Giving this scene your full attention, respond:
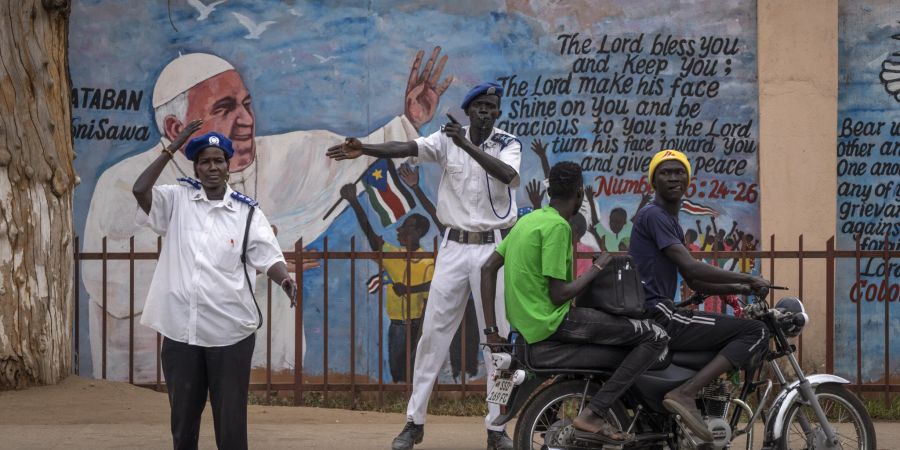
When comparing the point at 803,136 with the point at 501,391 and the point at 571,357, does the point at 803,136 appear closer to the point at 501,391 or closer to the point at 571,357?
the point at 571,357

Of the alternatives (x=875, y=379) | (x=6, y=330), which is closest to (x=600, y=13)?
(x=875, y=379)

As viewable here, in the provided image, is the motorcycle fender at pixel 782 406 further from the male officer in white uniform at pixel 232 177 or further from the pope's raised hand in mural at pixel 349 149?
the male officer in white uniform at pixel 232 177

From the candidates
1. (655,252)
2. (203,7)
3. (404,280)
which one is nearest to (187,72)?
(203,7)

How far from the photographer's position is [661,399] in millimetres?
5840

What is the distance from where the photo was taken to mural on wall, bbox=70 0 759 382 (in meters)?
10.1

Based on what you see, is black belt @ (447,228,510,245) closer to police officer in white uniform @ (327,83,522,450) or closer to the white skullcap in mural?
police officer in white uniform @ (327,83,522,450)

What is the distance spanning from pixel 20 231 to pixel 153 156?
6.52ft

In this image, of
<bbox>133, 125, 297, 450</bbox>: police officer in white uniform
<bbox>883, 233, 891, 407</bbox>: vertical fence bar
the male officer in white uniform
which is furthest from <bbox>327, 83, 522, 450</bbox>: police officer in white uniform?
<bbox>883, 233, 891, 407</bbox>: vertical fence bar

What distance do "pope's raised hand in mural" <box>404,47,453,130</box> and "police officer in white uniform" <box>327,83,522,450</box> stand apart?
3150 mm

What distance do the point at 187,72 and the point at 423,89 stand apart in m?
1.98

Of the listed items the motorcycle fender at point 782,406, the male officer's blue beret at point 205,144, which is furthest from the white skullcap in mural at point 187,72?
the motorcycle fender at point 782,406

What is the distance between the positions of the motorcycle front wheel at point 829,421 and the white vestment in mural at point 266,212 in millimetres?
4907

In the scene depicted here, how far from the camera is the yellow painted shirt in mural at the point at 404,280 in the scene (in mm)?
10070

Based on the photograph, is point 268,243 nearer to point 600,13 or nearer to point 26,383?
point 26,383
